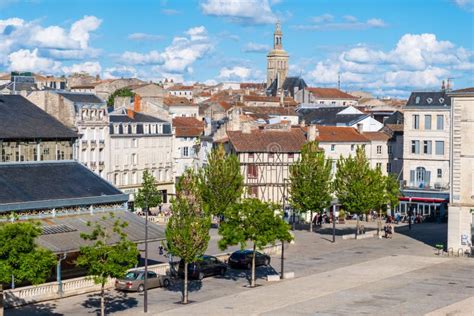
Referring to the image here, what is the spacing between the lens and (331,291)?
45.3m

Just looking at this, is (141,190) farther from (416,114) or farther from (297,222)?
(416,114)

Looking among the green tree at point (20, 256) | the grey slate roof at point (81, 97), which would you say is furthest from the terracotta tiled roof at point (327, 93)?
the green tree at point (20, 256)

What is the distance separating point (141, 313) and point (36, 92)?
37304 millimetres

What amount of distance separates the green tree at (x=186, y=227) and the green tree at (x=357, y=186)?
23940 millimetres

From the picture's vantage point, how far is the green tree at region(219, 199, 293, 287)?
154ft

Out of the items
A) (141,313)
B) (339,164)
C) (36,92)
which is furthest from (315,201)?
(141,313)

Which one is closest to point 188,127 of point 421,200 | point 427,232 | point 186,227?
point 421,200

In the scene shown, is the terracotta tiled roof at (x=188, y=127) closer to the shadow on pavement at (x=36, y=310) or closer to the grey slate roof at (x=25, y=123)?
the grey slate roof at (x=25, y=123)

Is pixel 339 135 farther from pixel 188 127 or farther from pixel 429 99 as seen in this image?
pixel 188 127

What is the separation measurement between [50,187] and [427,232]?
1297 inches

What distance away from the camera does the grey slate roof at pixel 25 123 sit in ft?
172

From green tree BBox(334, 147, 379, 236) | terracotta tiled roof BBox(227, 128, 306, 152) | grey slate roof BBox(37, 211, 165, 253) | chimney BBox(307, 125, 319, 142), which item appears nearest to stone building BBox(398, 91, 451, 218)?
chimney BBox(307, 125, 319, 142)

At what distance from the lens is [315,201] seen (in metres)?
67.1

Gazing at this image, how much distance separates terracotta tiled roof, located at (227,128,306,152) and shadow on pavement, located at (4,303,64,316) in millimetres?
40701
